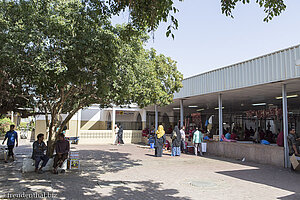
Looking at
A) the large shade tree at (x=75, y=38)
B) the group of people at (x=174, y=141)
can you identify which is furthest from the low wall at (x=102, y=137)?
the large shade tree at (x=75, y=38)

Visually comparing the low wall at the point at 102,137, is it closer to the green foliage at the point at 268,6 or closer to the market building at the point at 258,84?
the market building at the point at 258,84

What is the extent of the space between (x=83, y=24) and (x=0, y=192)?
487cm

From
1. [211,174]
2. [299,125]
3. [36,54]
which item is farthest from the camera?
[299,125]

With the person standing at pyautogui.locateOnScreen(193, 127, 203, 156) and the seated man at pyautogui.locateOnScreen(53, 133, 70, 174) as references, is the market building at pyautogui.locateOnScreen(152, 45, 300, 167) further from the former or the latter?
the seated man at pyautogui.locateOnScreen(53, 133, 70, 174)

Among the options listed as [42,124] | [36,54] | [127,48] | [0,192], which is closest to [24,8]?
[36,54]

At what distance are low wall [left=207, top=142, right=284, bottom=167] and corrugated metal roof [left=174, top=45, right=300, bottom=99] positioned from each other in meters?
3.01

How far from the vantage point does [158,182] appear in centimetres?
760

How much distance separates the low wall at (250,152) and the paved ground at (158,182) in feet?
2.67

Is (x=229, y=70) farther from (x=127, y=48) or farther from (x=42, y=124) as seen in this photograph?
(x=42, y=124)

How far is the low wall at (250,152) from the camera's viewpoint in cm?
1072

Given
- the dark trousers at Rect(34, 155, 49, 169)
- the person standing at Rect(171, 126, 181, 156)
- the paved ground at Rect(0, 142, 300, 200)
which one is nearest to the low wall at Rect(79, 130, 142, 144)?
the person standing at Rect(171, 126, 181, 156)

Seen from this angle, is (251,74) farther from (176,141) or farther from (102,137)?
(102,137)

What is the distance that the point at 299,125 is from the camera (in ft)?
66.5

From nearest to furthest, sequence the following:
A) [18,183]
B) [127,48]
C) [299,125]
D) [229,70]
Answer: [18,183]
[127,48]
[229,70]
[299,125]
